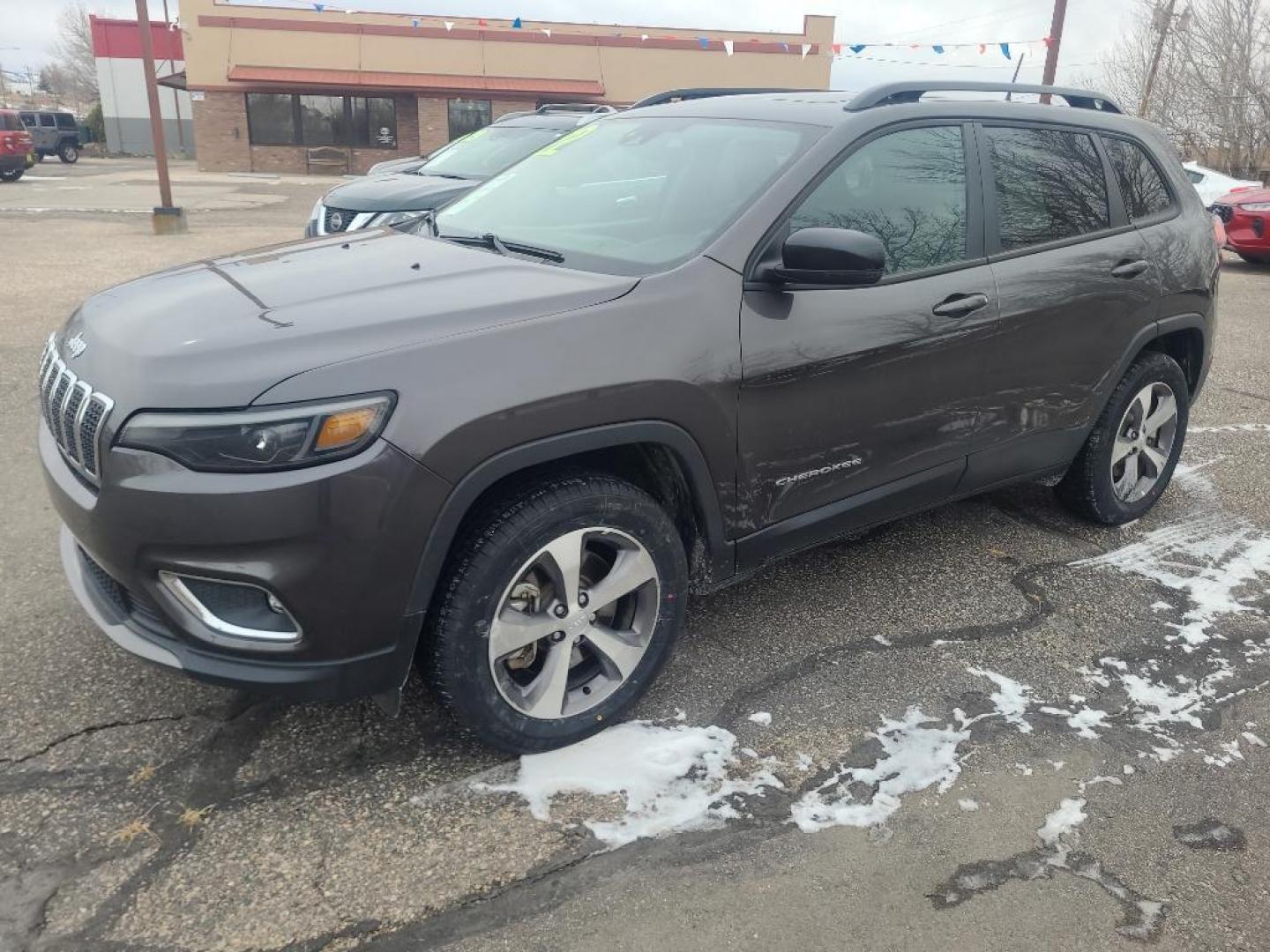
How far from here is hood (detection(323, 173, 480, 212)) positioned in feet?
24.1

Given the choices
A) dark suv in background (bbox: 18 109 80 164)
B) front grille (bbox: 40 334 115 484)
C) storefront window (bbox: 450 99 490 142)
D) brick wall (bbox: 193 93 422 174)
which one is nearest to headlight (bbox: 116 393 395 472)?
front grille (bbox: 40 334 115 484)

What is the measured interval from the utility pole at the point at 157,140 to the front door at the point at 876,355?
12.8m

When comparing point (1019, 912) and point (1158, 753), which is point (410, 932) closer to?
point (1019, 912)

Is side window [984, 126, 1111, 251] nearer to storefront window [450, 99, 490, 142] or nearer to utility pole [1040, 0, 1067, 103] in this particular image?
utility pole [1040, 0, 1067, 103]

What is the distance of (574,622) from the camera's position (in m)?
2.69

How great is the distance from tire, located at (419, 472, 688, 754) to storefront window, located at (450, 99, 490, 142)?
108ft

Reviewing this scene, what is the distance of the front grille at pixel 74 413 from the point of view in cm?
233

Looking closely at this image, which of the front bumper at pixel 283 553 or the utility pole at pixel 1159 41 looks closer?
the front bumper at pixel 283 553

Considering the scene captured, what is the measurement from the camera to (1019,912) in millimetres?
2299

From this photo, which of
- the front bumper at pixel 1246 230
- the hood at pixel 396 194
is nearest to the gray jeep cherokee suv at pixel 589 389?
the hood at pixel 396 194

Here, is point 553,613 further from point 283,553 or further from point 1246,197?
point 1246,197

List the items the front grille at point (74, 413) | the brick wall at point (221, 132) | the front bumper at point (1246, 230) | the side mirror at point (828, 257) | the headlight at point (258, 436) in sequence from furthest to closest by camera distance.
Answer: the brick wall at point (221, 132), the front bumper at point (1246, 230), the side mirror at point (828, 257), the front grille at point (74, 413), the headlight at point (258, 436)

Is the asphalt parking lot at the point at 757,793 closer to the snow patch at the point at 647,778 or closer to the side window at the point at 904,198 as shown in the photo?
the snow patch at the point at 647,778

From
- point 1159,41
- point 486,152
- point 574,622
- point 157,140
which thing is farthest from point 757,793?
point 1159,41
